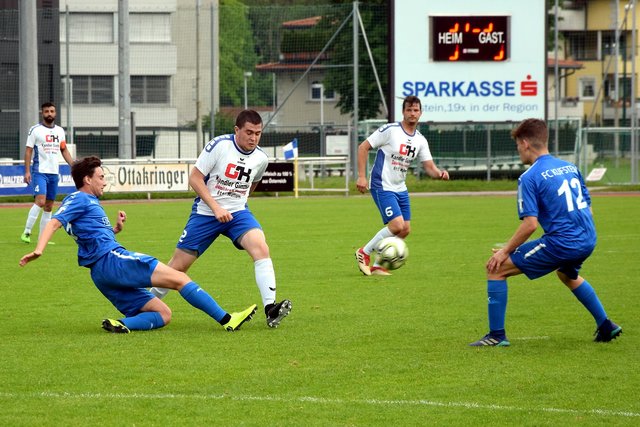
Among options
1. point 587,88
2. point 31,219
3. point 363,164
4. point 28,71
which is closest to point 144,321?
point 363,164

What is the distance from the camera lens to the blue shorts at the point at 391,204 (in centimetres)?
1357

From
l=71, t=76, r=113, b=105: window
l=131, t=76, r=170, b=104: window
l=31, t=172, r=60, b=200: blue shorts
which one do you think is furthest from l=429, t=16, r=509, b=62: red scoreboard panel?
l=31, t=172, r=60, b=200: blue shorts

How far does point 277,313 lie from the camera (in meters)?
9.31

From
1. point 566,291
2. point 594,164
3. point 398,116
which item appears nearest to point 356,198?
point 398,116

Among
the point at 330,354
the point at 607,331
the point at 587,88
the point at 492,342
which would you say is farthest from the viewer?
the point at 587,88

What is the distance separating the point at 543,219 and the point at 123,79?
76.3 feet

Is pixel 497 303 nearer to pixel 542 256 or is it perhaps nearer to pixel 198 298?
pixel 542 256

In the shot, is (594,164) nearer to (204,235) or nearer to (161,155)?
(161,155)

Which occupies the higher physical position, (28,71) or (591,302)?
(28,71)

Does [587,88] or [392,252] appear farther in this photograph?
[587,88]

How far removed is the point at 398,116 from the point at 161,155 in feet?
30.4

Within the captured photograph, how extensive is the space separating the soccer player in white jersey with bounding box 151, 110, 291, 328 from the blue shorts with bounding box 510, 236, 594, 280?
229 centimetres

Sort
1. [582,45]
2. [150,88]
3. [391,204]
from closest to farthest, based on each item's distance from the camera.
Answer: [391,204]
[150,88]
[582,45]

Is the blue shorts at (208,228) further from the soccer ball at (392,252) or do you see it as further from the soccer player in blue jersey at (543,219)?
the soccer ball at (392,252)
